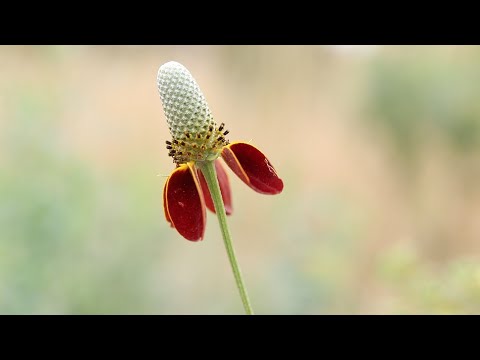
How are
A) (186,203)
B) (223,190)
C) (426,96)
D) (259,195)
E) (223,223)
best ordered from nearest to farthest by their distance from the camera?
(223,223) < (186,203) < (223,190) < (259,195) < (426,96)

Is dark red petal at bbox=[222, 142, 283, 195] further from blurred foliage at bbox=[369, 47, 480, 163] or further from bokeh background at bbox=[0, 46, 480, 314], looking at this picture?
blurred foliage at bbox=[369, 47, 480, 163]

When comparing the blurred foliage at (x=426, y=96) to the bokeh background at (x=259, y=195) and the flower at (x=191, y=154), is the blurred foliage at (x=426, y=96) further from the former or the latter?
the flower at (x=191, y=154)

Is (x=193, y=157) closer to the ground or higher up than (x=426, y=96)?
closer to the ground

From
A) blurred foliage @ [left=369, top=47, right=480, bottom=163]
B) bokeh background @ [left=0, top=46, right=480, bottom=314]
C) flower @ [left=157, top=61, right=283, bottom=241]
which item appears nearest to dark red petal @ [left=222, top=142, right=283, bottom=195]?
flower @ [left=157, top=61, right=283, bottom=241]

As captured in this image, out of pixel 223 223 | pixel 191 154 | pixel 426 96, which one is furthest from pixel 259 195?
pixel 223 223

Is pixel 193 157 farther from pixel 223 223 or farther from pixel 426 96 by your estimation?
pixel 426 96

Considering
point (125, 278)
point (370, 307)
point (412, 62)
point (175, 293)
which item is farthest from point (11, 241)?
point (412, 62)

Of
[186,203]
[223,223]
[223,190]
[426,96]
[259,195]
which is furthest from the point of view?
[426,96]
